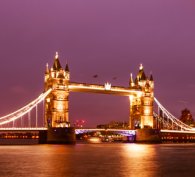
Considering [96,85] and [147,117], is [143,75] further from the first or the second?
[96,85]

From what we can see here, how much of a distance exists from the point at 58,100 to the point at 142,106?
1922 cm

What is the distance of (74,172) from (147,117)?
67909 millimetres

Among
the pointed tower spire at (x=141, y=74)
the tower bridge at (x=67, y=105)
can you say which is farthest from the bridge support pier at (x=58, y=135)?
the pointed tower spire at (x=141, y=74)

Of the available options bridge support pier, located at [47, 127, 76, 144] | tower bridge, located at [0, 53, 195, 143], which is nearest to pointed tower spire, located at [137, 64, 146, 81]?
tower bridge, located at [0, 53, 195, 143]

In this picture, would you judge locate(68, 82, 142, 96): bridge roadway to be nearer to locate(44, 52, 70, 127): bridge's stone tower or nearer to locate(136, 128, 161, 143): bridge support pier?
locate(44, 52, 70, 127): bridge's stone tower

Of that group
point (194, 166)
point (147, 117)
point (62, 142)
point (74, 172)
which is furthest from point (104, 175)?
point (147, 117)

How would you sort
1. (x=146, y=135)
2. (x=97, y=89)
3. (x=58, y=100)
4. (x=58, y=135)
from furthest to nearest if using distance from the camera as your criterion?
1. (x=146, y=135)
2. (x=97, y=89)
3. (x=58, y=100)
4. (x=58, y=135)

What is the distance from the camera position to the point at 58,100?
3236 inches

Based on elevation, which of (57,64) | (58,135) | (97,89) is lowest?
(58,135)

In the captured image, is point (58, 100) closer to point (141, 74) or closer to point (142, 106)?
point (142, 106)

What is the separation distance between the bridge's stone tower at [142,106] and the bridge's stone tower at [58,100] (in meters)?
17.1

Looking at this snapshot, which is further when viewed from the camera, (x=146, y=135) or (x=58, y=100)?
(x=146, y=135)

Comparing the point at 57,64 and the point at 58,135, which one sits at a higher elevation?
the point at 57,64

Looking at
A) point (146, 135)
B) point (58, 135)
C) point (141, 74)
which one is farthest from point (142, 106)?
point (58, 135)
